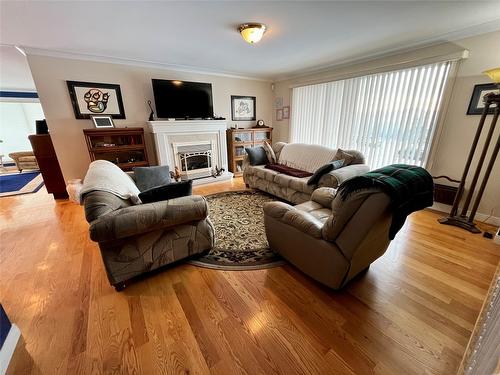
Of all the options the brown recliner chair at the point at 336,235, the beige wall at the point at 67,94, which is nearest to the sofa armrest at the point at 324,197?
the brown recliner chair at the point at 336,235

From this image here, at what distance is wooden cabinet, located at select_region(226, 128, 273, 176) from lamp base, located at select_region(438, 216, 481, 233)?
12.3ft

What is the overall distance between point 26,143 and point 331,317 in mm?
10176

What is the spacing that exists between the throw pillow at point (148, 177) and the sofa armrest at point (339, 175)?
7.33ft

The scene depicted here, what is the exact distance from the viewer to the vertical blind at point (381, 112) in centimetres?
291

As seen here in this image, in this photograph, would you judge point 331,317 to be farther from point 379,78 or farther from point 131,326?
point 379,78

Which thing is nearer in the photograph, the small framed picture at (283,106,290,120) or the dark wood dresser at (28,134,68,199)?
the dark wood dresser at (28,134,68,199)

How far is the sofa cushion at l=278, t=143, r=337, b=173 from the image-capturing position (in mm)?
3375

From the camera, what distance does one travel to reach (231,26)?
230cm

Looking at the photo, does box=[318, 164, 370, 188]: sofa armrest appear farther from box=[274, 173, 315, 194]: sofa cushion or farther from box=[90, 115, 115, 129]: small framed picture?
box=[90, 115, 115, 129]: small framed picture

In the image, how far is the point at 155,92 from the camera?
375 centimetres

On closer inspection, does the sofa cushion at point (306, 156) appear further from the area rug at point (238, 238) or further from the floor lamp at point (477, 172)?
the floor lamp at point (477, 172)

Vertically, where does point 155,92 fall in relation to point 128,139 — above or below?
above

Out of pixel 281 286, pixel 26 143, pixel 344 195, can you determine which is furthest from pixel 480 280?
pixel 26 143

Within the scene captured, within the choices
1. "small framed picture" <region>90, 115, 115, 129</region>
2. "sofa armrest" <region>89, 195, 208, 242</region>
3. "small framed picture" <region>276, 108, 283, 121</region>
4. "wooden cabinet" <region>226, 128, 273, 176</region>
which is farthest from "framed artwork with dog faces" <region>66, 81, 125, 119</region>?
"small framed picture" <region>276, 108, 283, 121</region>
